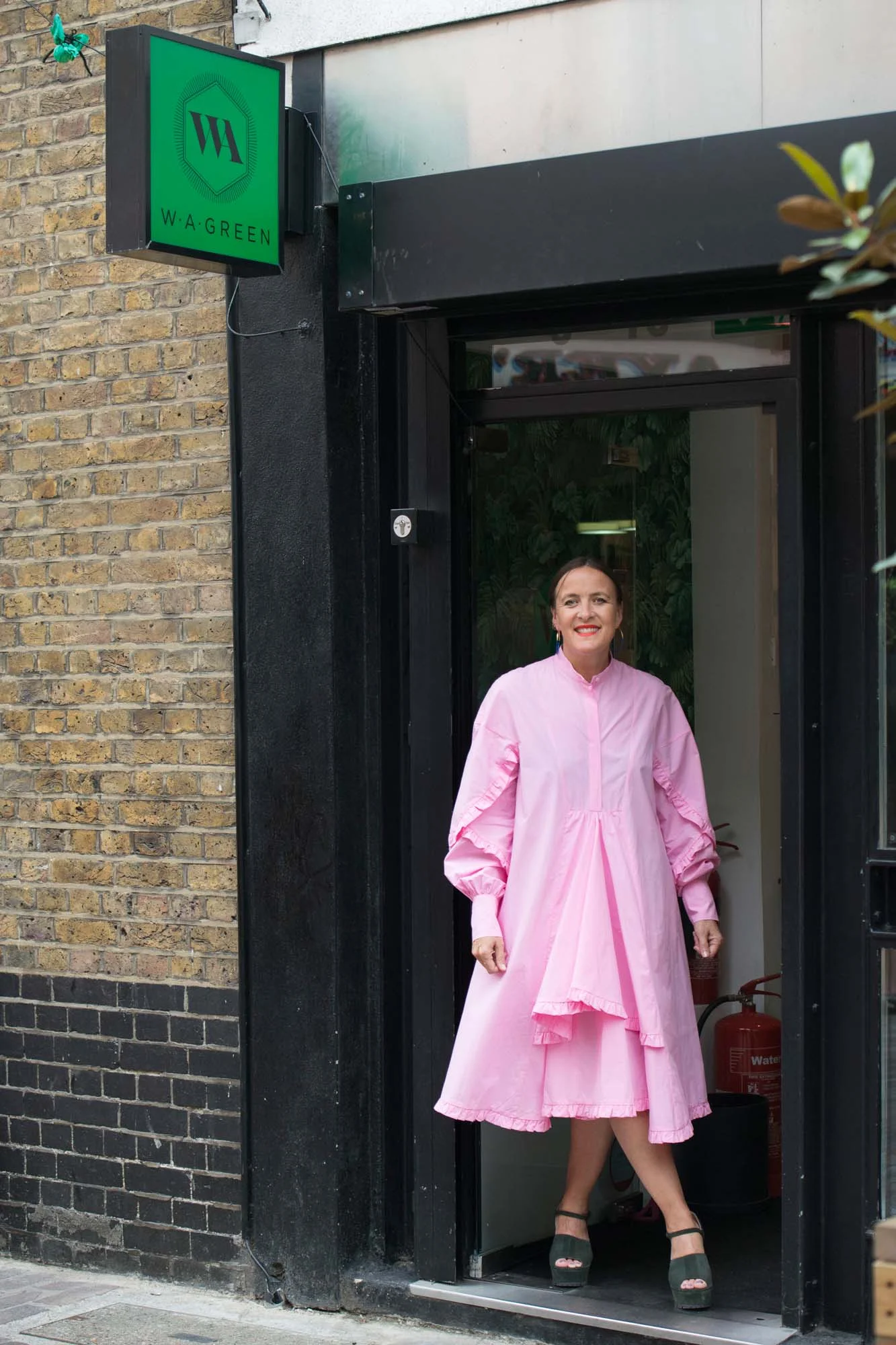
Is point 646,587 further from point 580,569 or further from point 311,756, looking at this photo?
point 311,756

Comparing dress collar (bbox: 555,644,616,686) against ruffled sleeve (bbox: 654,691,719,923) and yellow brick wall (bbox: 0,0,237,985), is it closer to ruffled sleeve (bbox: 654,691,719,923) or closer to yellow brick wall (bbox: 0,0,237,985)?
ruffled sleeve (bbox: 654,691,719,923)

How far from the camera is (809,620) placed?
4.48 m

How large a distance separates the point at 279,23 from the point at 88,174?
0.86m

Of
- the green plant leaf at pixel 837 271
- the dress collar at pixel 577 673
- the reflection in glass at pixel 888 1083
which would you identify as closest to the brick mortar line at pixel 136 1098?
the dress collar at pixel 577 673

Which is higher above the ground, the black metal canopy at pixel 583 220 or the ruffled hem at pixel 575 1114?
the black metal canopy at pixel 583 220

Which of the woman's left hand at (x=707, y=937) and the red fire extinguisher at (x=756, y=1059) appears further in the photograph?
the red fire extinguisher at (x=756, y=1059)

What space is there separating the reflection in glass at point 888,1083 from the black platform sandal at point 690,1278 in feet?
1.83

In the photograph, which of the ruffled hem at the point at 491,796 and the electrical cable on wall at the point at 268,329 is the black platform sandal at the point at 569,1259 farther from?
the electrical cable on wall at the point at 268,329

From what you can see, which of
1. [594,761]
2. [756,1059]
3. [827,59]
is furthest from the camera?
[756,1059]

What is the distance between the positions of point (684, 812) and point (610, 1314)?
1.33m

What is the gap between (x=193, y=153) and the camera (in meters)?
4.71

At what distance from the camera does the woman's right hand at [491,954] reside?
15.6 feet

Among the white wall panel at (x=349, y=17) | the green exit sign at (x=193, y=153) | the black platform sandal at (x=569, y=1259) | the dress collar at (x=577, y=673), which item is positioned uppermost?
the white wall panel at (x=349, y=17)

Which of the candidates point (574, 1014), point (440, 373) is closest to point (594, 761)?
point (574, 1014)
